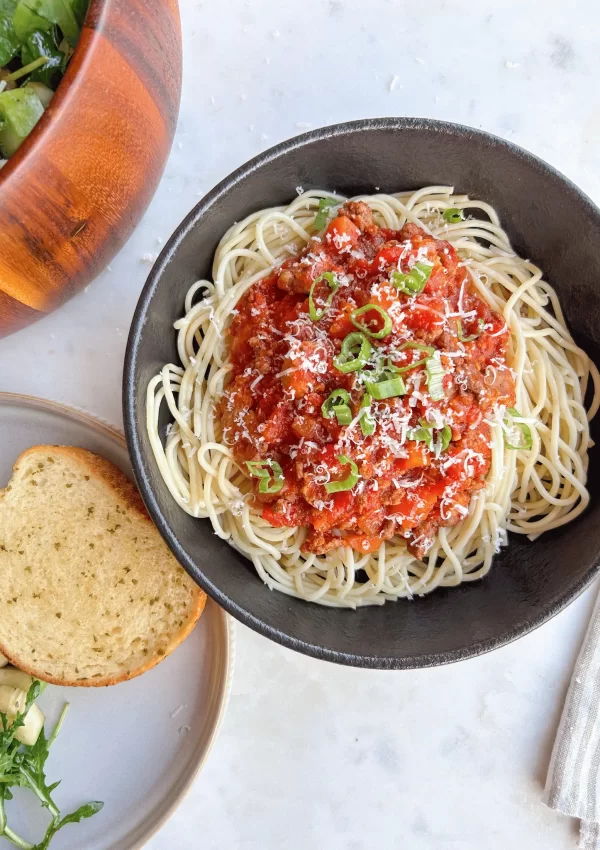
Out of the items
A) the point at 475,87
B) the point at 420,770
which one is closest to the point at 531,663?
the point at 420,770

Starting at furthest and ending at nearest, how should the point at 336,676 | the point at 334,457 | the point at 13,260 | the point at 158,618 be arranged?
the point at 336,676
the point at 158,618
the point at 334,457
the point at 13,260

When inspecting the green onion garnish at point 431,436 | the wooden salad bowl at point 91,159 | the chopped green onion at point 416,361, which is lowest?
the green onion garnish at point 431,436

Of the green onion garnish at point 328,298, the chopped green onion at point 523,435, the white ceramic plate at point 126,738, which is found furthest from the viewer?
the white ceramic plate at point 126,738

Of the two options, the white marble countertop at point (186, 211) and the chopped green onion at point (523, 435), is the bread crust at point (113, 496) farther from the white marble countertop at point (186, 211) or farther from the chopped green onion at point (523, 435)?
the chopped green onion at point (523, 435)

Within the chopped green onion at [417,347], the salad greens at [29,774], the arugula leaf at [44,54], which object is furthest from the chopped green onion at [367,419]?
the salad greens at [29,774]

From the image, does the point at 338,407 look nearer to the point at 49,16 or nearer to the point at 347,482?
the point at 347,482

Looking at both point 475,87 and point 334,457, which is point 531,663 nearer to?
point 334,457

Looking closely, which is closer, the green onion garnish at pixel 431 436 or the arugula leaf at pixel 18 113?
the arugula leaf at pixel 18 113

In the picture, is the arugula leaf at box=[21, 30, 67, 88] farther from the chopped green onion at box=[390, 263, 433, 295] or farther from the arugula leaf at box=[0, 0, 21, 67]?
the chopped green onion at box=[390, 263, 433, 295]
